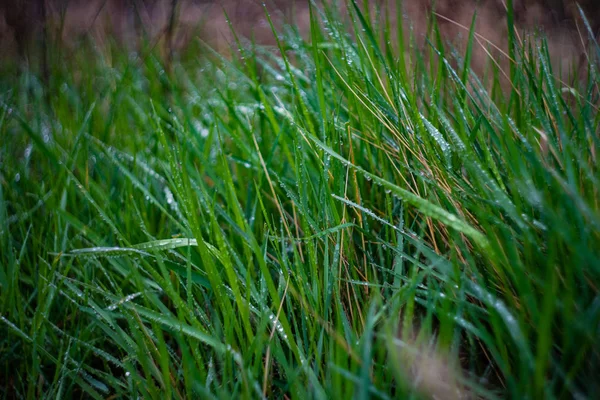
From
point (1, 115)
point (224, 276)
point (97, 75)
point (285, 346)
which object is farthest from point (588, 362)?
point (97, 75)

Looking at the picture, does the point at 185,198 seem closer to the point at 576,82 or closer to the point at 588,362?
the point at 588,362

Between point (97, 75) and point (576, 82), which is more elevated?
point (576, 82)

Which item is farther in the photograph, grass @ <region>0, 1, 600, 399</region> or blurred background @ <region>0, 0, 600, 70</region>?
blurred background @ <region>0, 0, 600, 70</region>

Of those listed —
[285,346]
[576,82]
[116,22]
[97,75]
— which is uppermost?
[576,82]

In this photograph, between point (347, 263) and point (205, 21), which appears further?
point (205, 21)
